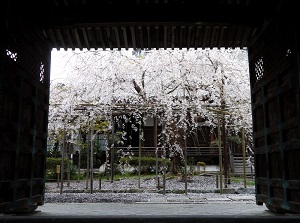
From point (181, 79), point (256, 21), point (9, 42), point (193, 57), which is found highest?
point (193, 57)

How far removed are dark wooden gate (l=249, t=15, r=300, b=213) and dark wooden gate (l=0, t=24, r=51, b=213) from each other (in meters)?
3.95

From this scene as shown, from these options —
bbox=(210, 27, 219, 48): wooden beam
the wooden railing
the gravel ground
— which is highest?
bbox=(210, 27, 219, 48): wooden beam

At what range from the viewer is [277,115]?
16.4ft

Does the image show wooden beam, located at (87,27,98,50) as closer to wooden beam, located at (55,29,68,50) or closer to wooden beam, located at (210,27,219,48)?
wooden beam, located at (55,29,68,50)

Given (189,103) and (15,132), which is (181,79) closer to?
(189,103)

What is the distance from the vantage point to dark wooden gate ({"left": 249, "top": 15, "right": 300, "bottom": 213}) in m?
4.36

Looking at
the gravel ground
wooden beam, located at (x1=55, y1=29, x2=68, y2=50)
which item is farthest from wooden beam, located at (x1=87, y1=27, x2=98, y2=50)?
the gravel ground

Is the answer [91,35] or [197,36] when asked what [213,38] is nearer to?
[197,36]

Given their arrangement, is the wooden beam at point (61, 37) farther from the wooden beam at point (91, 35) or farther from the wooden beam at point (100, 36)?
the wooden beam at point (100, 36)

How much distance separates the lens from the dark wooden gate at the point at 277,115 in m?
4.36
